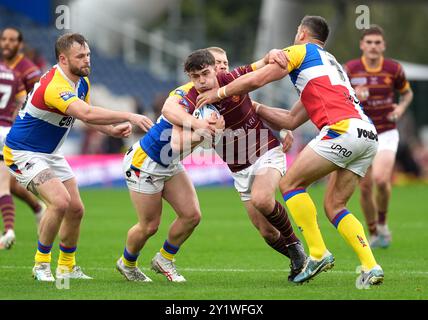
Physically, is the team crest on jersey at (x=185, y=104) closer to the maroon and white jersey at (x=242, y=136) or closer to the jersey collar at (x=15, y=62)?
the maroon and white jersey at (x=242, y=136)

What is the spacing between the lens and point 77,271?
954 centimetres

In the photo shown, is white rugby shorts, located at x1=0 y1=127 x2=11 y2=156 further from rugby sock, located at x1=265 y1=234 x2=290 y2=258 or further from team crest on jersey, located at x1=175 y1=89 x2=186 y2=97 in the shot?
rugby sock, located at x1=265 y1=234 x2=290 y2=258

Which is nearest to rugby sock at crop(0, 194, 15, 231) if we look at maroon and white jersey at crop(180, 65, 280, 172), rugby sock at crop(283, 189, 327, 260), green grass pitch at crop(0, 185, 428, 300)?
green grass pitch at crop(0, 185, 428, 300)

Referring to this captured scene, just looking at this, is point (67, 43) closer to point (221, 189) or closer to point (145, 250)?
point (145, 250)

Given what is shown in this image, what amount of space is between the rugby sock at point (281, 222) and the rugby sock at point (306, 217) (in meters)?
0.36

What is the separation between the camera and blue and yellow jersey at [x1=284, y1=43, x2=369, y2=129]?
27.7ft

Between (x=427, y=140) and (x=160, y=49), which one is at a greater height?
(x=160, y=49)

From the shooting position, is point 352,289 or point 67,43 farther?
point 67,43

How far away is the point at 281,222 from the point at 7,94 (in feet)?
17.4

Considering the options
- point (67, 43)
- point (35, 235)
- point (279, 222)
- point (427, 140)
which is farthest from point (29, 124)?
point (427, 140)

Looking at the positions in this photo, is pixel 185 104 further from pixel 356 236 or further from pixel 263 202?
pixel 356 236

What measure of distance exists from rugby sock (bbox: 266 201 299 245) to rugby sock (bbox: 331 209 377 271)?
53cm
